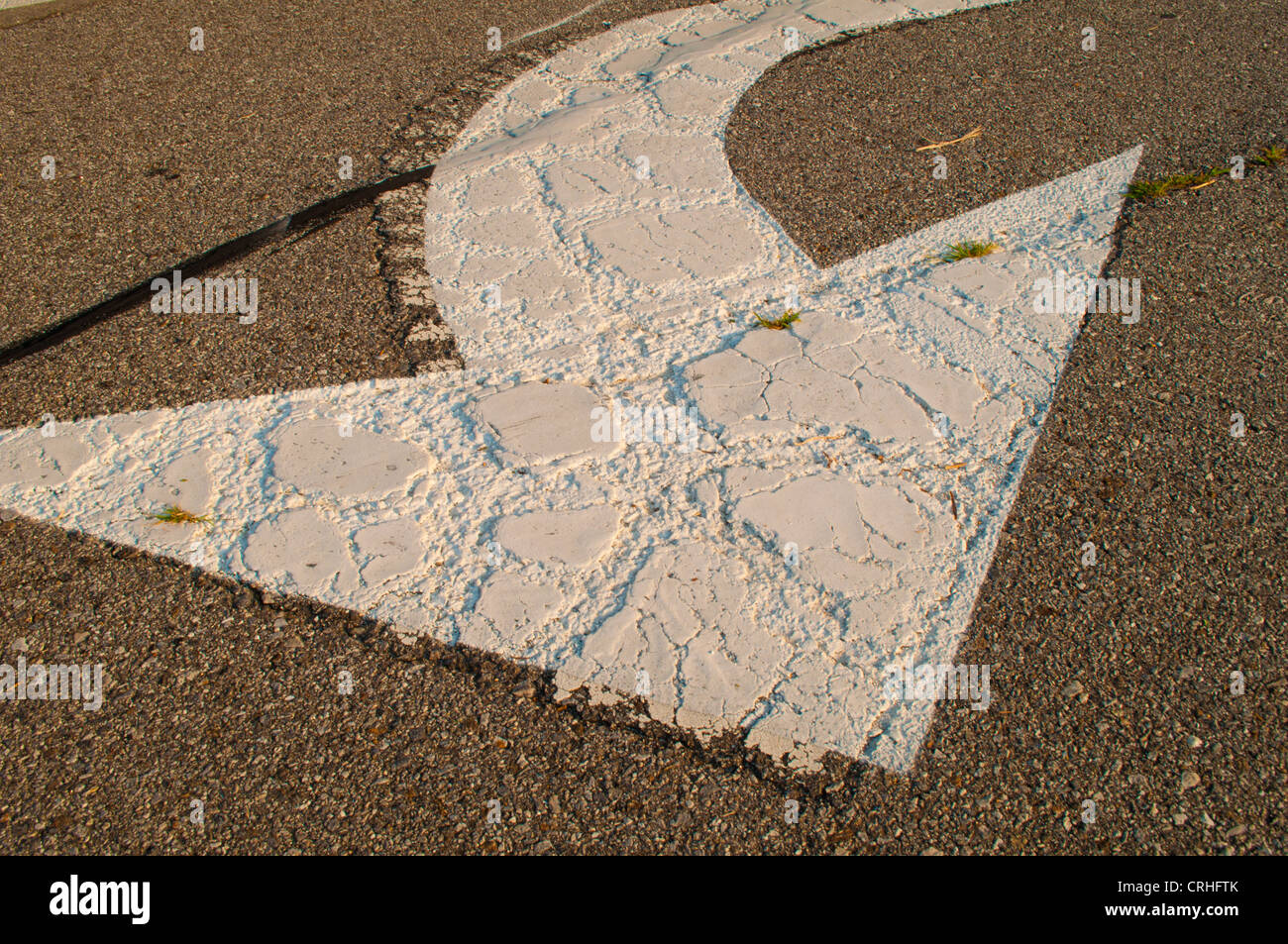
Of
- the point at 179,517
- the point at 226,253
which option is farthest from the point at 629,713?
the point at 226,253

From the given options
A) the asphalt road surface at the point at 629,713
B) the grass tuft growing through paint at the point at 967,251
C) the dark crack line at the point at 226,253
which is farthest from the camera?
the grass tuft growing through paint at the point at 967,251

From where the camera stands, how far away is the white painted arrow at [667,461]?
8.06ft

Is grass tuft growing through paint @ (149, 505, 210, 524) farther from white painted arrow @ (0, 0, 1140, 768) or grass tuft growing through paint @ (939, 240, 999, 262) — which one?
grass tuft growing through paint @ (939, 240, 999, 262)

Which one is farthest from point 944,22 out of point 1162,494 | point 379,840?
point 379,840

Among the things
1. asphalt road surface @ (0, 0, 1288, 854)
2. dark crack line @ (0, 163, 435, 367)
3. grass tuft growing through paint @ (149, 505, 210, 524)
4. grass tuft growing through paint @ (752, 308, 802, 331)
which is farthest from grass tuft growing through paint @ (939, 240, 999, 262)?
grass tuft growing through paint @ (149, 505, 210, 524)

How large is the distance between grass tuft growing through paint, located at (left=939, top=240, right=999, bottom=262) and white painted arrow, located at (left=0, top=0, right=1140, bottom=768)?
5 cm

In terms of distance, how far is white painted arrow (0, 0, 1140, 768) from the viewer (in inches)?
96.7

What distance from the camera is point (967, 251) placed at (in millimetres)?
3727

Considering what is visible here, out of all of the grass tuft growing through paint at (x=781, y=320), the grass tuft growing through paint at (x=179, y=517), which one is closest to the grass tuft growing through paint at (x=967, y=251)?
the grass tuft growing through paint at (x=781, y=320)

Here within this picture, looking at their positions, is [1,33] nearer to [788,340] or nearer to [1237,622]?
[788,340]

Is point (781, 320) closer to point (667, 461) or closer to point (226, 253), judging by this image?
point (667, 461)

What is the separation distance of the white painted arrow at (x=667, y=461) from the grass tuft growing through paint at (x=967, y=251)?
0.15 feet

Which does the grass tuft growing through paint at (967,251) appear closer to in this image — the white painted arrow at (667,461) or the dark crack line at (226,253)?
the white painted arrow at (667,461)

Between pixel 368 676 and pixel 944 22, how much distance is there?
5.10m
